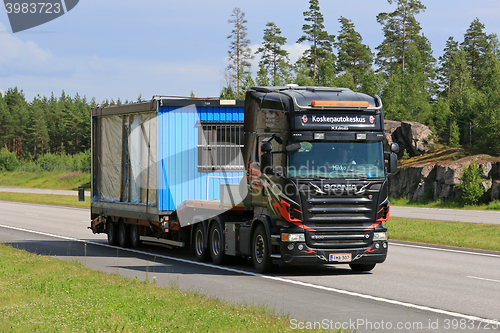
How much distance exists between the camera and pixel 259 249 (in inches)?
538

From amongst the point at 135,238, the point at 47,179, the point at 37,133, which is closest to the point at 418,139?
the point at 135,238

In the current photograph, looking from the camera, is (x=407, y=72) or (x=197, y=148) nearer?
(x=197, y=148)

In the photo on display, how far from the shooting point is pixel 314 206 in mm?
12539

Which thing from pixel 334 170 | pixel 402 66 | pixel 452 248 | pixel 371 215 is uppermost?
pixel 402 66

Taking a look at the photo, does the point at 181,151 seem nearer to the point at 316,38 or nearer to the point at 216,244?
the point at 216,244

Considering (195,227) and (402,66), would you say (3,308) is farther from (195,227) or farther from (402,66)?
(402,66)

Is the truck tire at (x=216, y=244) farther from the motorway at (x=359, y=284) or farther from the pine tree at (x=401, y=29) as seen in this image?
the pine tree at (x=401, y=29)

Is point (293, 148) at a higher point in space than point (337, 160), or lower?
higher

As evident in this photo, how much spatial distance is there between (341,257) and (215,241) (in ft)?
→ 11.7

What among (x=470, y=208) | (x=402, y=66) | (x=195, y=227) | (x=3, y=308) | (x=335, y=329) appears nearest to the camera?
(x=335, y=329)

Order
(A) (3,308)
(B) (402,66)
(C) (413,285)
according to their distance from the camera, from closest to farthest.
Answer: (A) (3,308) → (C) (413,285) → (B) (402,66)

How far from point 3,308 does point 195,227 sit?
7689mm

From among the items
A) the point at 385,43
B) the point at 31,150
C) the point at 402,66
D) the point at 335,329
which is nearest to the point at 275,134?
the point at 335,329

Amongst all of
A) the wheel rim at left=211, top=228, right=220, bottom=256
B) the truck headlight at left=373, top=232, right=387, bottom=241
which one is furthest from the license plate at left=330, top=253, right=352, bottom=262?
the wheel rim at left=211, top=228, right=220, bottom=256
